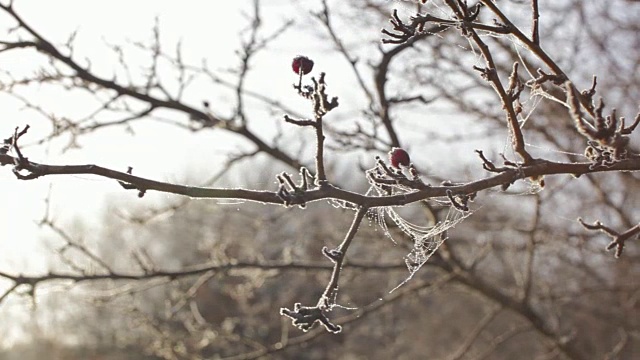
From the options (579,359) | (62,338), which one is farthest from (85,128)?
(62,338)

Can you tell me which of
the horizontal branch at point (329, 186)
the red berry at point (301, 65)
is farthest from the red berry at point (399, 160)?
the red berry at point (301, 65)

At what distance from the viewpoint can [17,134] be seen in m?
1.54

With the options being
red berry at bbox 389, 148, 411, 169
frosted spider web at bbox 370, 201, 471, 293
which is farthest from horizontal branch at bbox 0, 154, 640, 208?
frosted spider web at bbox 370, 201, 471, 293

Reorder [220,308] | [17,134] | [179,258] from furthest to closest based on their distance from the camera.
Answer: [179,258]
[220,308]
[17,134]

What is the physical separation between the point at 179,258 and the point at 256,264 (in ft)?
47.9

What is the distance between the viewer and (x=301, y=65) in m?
1.69

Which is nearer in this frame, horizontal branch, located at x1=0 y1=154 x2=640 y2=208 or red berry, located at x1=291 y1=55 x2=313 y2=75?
horizontal branch, located at x1=0 y1=154 x2=640 y2=208

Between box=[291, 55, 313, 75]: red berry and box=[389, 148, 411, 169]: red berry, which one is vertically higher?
box=[291, 55, 313, 75]: red berry

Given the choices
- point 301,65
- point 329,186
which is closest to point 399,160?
point 329,186

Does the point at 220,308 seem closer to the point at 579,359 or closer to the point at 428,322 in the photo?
the point at 428,322

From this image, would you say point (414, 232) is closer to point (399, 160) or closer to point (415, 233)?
point (415, 233)

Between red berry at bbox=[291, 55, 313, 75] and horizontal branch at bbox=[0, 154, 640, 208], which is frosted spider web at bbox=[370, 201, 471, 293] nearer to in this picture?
horizontal branch at bbox=[0, 154, 640, 208]

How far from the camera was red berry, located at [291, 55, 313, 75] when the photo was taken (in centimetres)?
169

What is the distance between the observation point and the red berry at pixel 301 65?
5.54ft
